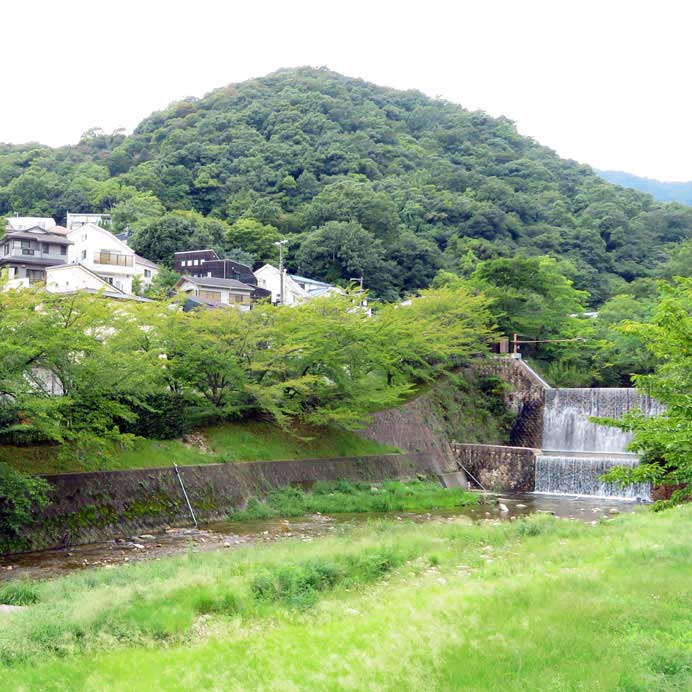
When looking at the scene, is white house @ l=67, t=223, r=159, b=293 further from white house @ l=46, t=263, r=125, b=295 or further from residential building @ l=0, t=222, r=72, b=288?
white house @ l=46, t=263, r=125, b=295

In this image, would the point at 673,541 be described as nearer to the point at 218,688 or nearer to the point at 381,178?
the point at 218,688

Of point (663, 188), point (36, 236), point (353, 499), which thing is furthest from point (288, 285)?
point (663, 188)

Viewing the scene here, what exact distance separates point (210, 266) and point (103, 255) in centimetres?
958

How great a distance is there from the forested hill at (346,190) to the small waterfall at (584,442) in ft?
89.7

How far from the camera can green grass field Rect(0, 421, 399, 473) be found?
20641 mm

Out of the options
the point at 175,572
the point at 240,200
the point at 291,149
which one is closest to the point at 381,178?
the point at 291,149

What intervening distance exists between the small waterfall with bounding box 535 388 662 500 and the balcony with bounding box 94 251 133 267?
3482 centimetres

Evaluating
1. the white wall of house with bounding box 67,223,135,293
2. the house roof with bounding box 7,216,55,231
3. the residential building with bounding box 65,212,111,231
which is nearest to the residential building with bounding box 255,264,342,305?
the white wall of house with bounding box 67,223,135,293

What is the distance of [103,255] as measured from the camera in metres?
55.8

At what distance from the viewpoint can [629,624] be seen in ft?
25.7

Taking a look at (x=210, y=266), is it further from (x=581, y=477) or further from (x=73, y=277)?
(x=581, y=477)

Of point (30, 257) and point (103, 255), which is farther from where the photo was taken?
point (103, 255)

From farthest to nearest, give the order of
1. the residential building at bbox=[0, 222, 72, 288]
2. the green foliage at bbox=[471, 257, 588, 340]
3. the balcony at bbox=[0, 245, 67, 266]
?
the residential building at bbox=[0, 222, 72, 288] < the balcony at bbox=[0, 245, 67, 266] < the green foliage at bbox=[471, 257, 588, 340]

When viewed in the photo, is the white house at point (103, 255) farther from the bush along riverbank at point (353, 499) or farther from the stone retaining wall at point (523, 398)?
the bush along riverbank at point (353, 499)
